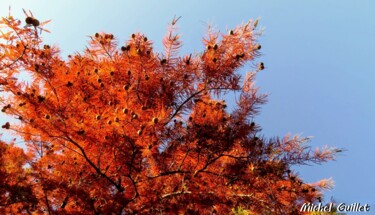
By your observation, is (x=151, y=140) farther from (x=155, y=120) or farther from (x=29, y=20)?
(x=29, y=20)

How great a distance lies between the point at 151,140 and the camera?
12.3ft

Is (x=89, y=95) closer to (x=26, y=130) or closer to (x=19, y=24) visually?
(x=26, y=130)

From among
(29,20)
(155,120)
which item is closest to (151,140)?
(155,120)

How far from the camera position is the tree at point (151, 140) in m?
4.05

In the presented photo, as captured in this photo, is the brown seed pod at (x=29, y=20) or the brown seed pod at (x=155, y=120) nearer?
the brown seed pod at (x=29, y=20)

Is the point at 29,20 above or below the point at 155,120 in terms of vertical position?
above

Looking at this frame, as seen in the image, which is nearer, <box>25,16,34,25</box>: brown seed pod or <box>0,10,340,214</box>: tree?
<box>25,16,34,25</box>: brown seed pod

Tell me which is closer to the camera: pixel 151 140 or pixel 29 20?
pixel 29 20

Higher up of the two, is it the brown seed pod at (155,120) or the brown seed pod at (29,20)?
the brown seed pod at (29,20)

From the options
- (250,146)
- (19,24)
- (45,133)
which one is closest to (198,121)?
(250,146)

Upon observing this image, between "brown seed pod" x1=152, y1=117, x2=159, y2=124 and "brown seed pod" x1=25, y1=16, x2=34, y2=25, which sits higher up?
"brown seed pod" x1=25, y1=16, x2=34, y2=25

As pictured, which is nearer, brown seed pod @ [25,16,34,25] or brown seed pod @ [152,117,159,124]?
brown seed pod @ [25,16,34,25]

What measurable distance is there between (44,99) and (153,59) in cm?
148

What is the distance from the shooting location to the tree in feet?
13.3
